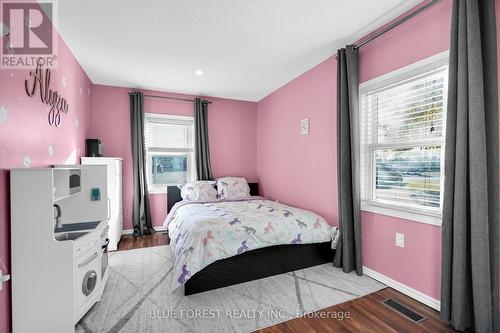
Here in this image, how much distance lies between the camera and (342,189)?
104 inches

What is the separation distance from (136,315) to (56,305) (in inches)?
22.2

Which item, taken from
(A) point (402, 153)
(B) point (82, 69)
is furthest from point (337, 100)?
(B) point (82, 69)

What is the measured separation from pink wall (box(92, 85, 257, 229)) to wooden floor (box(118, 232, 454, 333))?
3.28 metres

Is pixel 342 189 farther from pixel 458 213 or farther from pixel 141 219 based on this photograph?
pixel 141 219

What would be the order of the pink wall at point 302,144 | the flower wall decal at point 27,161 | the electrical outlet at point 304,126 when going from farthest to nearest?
the electrical outlet at point 304,126 < the pink wall at point 302,144 < the flower wall decal at point 27,161

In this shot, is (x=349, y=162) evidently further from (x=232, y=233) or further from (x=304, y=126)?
Answer: (x=232, y=233)

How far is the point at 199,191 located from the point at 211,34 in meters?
2.44

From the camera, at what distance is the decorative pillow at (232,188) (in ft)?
13.8

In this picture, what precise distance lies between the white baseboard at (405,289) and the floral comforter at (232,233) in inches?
21.1

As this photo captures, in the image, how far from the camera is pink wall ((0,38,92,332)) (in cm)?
149

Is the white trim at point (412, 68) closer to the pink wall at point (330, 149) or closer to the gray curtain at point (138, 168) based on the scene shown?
the pink wall at point (330, 149)

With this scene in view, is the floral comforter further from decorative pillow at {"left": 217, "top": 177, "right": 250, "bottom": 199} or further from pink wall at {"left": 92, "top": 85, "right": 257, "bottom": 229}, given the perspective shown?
pink wall at {"left": 92, "top": 85, "right": 257, "bottom": 229}

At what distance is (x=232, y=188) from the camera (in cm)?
430

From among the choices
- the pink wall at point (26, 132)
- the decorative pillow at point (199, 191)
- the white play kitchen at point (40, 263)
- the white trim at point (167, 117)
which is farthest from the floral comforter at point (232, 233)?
the white trim at point (167, 117)
